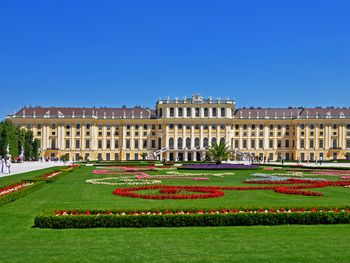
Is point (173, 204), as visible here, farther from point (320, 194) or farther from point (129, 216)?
point (320, 194)

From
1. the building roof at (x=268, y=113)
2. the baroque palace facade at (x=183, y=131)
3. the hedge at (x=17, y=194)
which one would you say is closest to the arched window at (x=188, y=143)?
the baroque palace facade at (x=183, y=131)

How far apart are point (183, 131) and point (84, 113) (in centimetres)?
1733

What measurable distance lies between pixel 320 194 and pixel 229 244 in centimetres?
920

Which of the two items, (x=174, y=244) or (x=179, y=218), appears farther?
(x=179, y=218)

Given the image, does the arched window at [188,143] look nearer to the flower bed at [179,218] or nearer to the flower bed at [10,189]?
Answer: the flower bed at [10,189]

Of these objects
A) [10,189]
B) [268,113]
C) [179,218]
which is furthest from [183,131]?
[179,218]

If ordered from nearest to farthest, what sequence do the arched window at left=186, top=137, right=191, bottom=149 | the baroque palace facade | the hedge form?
the hedge < the baroque palace facade < the arched window at left=186, top=137, right=191, bottom=149

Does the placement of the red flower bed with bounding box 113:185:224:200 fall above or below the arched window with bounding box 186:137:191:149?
below

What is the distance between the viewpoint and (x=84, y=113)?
85.3 meters

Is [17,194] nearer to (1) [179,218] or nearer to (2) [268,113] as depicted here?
(1) [179,218]

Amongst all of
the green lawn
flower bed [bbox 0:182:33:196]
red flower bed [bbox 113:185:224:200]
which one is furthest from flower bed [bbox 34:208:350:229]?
flower bed [bbox 0:182:33:196]

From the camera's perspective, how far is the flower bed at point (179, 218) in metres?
10.8

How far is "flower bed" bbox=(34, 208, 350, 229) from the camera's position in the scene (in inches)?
A: 424

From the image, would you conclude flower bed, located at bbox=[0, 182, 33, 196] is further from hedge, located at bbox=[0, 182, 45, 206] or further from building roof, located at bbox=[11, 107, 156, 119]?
building roof, located at bbox=[11, 107, 156, 119]
